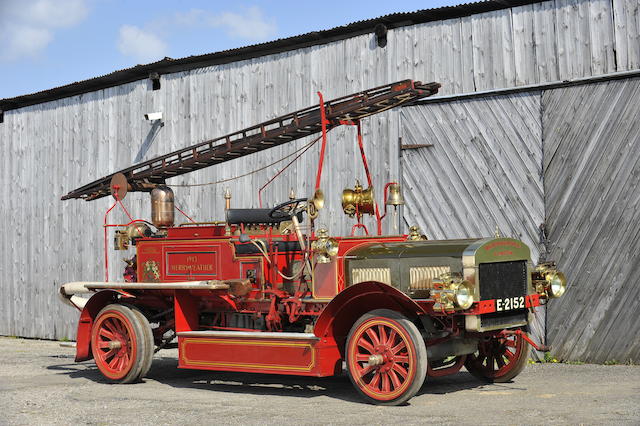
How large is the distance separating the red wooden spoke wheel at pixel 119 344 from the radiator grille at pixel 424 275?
11.8ft

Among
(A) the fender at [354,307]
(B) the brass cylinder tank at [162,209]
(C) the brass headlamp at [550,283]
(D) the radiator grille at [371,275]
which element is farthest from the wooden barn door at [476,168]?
(A) the fender at [354,307]

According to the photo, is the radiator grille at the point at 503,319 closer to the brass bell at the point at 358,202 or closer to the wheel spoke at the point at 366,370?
the wheel spoke at the point at 366,370

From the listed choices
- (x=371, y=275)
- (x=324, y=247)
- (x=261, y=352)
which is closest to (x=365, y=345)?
(x=371, y=275)

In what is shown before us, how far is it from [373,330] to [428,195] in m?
4.48

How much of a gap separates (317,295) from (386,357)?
1.28 meters

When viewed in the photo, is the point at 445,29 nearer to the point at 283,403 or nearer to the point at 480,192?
the point at 480,192

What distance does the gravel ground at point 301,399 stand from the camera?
24.5 feet

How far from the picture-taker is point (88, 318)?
36.1ft

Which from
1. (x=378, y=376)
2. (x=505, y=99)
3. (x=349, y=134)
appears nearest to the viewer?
(x=378, y=376)

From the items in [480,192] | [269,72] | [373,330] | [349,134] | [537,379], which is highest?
[269,72]

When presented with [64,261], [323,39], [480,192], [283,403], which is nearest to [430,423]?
[283,403]

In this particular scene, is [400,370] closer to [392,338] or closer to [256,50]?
[392,338]

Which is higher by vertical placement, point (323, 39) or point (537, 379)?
point (323, 39)

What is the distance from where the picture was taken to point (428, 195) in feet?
41.2
